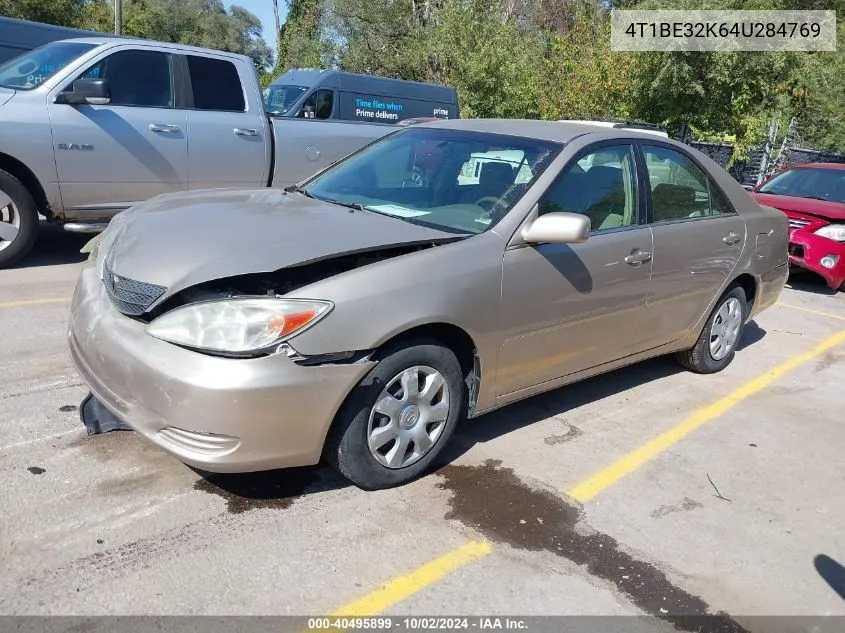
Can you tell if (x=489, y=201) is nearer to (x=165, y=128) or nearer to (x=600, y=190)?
(x=600, y=190)

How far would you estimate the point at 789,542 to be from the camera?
11.2 ft

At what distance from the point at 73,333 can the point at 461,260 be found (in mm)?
1823

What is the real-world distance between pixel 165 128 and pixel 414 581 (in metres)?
5.56

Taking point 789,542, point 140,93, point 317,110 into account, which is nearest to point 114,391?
point 789,542

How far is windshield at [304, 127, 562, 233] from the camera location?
3.87 meters

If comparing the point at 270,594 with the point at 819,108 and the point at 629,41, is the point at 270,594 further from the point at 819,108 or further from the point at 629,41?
the point at 819,108

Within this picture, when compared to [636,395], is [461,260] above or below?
above

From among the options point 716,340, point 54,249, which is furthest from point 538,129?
point 54,249

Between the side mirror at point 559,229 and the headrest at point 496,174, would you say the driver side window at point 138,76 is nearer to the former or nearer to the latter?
the headrest at point 496,174

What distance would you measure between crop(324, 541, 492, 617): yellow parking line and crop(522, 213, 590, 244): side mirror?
1.46m

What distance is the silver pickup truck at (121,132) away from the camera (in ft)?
21.2

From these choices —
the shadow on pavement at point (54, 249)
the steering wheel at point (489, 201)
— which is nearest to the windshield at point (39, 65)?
the shadow on pavement at point (54, 249)

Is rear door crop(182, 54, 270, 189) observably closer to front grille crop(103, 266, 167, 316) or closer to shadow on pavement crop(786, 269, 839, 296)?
front grille crop(103, 266, 167, 316)

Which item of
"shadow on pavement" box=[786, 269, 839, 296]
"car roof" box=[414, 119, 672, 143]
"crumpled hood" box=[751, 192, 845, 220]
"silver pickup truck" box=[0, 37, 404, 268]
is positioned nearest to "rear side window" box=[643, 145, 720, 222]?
"car roof" box=[414, 119, 672, 143]
